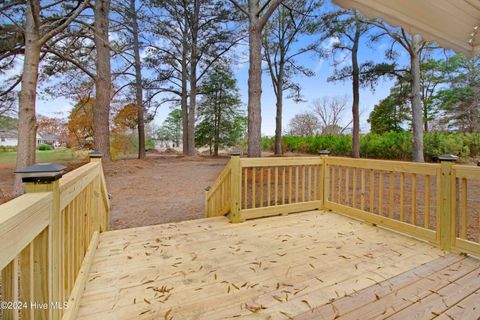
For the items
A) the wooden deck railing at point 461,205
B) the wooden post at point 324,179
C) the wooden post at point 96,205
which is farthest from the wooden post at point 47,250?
the wooden post at point 324,179

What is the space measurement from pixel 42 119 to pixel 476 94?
81.2 ft

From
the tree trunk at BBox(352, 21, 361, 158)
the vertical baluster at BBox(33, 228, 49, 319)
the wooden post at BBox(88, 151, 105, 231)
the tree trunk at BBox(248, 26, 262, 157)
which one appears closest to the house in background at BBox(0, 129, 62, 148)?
the tree trunk at BBox(248, 26, 262, 157)

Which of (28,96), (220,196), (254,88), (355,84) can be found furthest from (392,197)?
(355,84)

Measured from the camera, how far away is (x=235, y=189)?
3619mm

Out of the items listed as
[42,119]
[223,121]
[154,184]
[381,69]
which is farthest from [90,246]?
[223,121]

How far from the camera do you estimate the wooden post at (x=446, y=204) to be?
2.60 metres

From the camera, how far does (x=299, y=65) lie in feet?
47.7

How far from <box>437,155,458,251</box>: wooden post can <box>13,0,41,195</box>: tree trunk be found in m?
7.59

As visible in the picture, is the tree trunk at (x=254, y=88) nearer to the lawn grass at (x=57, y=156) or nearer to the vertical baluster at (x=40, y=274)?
the vertical baluster at (x=40, y=274)

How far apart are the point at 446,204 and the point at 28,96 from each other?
769 centimetres

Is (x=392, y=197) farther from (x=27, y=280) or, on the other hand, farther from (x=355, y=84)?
(x=355, y=84)

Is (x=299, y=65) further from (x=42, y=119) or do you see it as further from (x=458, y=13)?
(x=42, y=119)

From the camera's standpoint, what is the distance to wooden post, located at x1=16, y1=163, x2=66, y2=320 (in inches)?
40.4

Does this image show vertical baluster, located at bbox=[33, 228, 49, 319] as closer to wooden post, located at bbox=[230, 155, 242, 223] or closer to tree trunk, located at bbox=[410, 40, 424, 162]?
wooden post, located at bbox=[230, 155, 242, 223]
